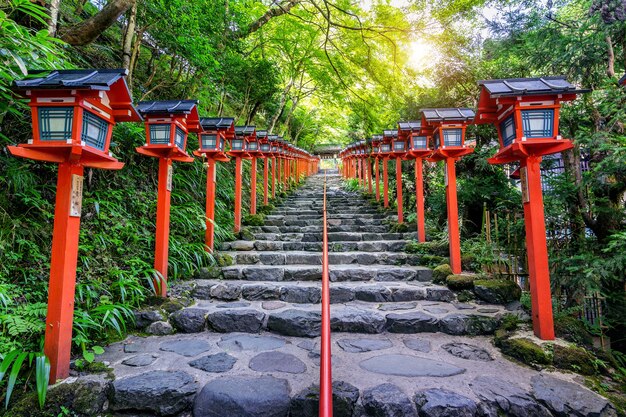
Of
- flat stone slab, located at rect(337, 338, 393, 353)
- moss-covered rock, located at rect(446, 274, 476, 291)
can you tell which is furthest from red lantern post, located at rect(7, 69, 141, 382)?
moss-covered rock, located at rect(446, 274, 476, 291)

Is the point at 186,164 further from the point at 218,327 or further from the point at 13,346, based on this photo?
the point at 13,346

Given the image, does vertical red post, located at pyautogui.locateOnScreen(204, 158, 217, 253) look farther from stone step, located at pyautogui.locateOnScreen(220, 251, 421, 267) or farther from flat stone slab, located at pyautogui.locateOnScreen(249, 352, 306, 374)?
flat stone slab, located at pyautogui.locateOnScreen(249, 352, 306, 374)

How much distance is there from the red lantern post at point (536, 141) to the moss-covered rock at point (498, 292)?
2.46 ft

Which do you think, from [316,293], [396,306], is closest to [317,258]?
[316,293]

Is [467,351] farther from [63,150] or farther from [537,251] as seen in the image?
[63,150]

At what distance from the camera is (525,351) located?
2.53 metres

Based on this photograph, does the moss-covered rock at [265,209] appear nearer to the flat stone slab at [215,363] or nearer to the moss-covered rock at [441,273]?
the moss-covered rock at [441,273]

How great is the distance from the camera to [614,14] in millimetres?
3498

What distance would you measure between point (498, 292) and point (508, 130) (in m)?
1.95

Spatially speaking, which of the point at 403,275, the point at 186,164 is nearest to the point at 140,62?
the point at 186,164

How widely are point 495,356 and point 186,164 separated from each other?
5.59 m

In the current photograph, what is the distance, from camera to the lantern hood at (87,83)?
84.2 inches

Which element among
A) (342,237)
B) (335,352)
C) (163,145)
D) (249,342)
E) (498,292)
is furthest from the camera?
(342,237)

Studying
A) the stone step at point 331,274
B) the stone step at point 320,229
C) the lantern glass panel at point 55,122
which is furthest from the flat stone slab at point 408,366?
the stone step at point 320,229
